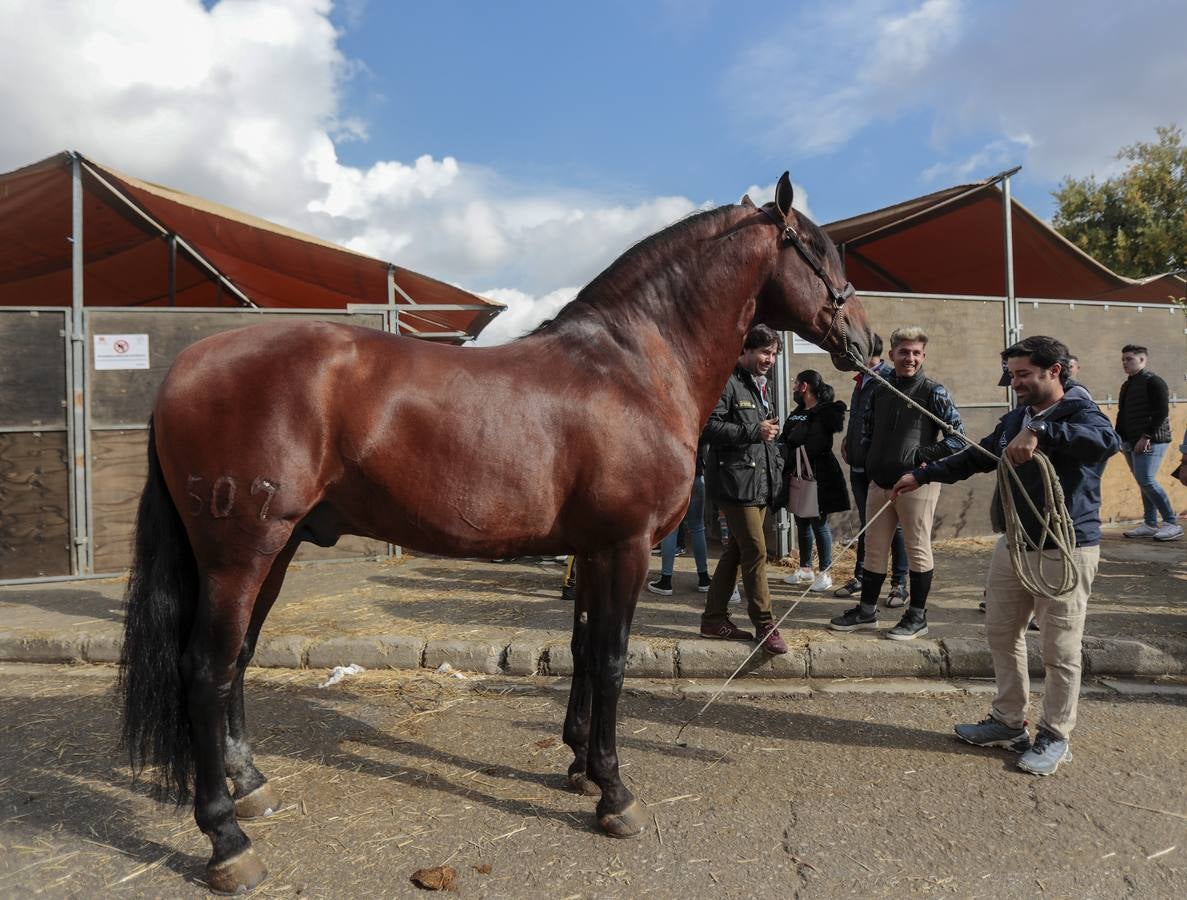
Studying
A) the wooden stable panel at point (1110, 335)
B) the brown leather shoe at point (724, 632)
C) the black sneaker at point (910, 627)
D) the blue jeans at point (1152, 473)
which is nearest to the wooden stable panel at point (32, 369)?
the brown leather shoe at point (724, 632)

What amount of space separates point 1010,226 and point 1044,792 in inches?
292

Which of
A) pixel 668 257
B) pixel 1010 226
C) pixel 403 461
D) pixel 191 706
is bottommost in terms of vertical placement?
pixel 191 706

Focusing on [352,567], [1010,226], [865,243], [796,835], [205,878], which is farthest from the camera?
[865,243]

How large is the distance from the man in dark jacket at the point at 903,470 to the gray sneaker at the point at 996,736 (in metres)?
1.23

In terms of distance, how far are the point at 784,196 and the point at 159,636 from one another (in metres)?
2.91

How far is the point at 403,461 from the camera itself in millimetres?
2432

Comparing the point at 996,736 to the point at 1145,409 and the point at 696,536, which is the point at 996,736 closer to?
the point at 696,536

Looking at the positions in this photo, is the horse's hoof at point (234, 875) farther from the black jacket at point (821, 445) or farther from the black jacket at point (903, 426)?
the black jacket at point (821, 445)

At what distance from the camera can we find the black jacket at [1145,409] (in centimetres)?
736

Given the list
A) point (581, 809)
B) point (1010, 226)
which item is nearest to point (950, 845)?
point (581, 809)

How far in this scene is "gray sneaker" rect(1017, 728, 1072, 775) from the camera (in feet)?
9.82

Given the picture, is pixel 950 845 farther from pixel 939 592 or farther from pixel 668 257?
pixel 939 592

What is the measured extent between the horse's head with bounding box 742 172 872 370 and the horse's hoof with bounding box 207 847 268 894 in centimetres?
276

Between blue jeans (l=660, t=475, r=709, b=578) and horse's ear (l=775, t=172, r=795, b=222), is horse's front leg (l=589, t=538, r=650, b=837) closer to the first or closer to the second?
horse's ear (l=775, t=172, r=795, b=222)
